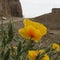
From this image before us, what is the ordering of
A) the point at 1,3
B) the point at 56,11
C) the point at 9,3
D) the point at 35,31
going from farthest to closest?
the point at 9,3 < the point at 56,11 < the point at 1,3 < the point at 35,31

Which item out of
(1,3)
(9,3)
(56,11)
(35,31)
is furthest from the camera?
(9,3)

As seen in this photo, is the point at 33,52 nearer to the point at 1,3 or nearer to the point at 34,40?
the point at 34,40

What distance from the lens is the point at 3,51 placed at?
1877 millimetres

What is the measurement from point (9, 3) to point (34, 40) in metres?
45.3

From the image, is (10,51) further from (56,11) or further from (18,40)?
(56,11)

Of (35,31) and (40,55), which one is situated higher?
(35,31)

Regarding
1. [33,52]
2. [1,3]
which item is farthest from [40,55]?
[1,3]

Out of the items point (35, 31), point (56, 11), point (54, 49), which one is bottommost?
point (56, 11)

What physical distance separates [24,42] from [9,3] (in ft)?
148

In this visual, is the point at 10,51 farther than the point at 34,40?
Yes

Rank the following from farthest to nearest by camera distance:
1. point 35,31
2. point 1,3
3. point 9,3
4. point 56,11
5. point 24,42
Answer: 1. point 9,3
2. point 56,11
3. point 1,3
4. point 24,42
5. point 35,31

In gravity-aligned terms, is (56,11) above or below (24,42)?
below

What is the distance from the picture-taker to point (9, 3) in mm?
46875

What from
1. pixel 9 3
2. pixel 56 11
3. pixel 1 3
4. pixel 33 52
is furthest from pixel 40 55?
pixel 9 3
